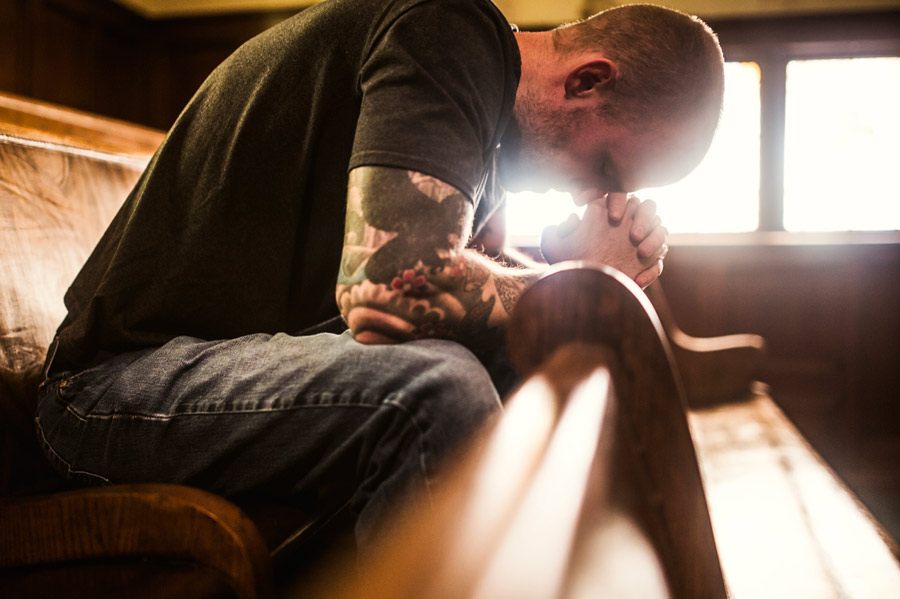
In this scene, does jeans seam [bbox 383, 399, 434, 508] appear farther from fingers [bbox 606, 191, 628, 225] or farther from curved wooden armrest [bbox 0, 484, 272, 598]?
fingers [bbox 606, 191, 628, 225]

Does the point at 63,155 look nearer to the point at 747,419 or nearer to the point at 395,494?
the point at 395,494

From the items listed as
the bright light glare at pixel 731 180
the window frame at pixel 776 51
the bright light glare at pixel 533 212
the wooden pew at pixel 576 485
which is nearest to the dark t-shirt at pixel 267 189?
the wooden pew at pixel 576 485

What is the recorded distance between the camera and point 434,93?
2.13 ft

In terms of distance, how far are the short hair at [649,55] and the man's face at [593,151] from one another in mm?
27

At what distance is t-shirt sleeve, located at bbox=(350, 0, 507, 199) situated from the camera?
0.63 meters

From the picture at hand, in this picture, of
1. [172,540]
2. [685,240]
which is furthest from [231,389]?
[685,240]

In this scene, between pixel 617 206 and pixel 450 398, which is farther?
pixel 617 206

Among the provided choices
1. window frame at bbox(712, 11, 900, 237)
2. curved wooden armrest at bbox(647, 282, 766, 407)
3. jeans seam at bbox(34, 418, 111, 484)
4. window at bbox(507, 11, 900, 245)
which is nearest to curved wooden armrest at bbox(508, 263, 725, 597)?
jeans seam at bbox(34, 418, 111, 484)

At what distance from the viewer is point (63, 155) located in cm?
97

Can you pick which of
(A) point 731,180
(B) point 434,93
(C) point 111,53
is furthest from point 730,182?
(C) point 111,53

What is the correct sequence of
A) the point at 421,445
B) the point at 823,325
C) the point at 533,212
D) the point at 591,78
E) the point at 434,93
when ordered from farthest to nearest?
the point at 533,212, the point at 823,325, the point at 591,78, the point at 434,93, the point at 421,445

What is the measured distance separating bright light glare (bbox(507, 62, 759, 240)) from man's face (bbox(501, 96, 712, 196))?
176cm

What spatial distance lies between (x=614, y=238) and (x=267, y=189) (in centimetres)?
47

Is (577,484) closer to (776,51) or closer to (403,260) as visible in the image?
(403,260)
